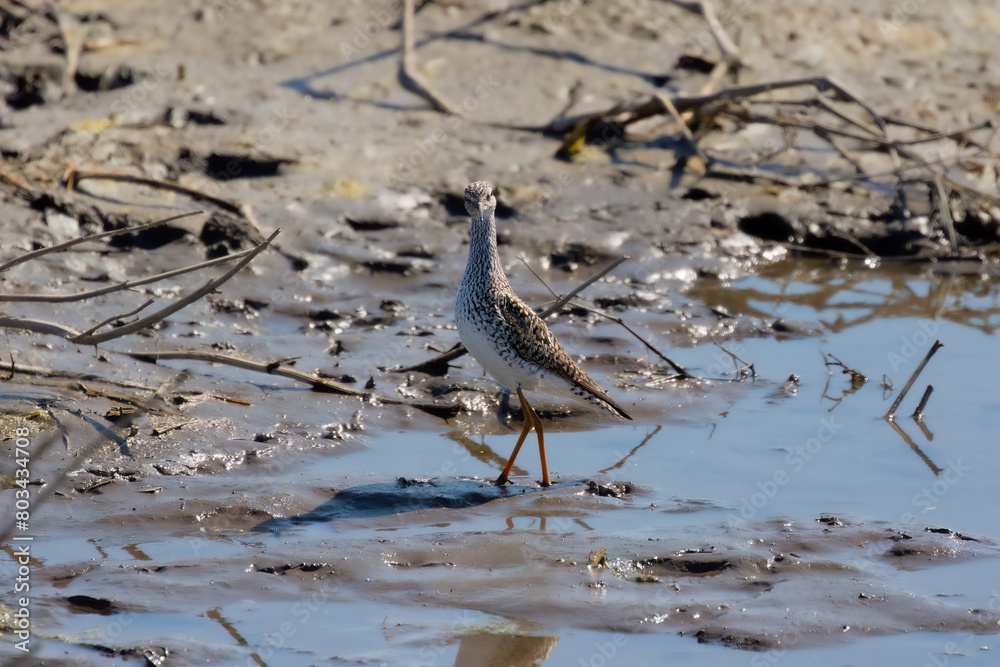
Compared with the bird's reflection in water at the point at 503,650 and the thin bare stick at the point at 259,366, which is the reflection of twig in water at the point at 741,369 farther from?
the bird's reflection in water at the point at 503,650

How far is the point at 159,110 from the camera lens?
402 inches

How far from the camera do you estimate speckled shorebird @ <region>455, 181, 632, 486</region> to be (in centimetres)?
593

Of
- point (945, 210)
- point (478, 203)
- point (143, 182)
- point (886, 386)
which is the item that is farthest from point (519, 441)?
point (945, 210)

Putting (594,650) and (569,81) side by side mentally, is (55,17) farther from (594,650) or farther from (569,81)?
(594,650)

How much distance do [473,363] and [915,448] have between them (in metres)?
3.04

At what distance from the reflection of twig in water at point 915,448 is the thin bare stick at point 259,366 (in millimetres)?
3547

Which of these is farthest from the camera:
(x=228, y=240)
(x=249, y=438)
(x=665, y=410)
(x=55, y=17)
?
(x=55, y=17)

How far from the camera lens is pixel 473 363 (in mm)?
7664

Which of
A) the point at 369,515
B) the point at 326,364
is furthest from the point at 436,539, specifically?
the point at 326,364

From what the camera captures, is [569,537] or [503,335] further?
[503,335]

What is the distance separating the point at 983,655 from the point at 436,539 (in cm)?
254

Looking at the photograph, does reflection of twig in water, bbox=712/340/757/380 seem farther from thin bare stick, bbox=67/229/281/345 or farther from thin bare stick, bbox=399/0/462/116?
thin bare stick, bbox=399/0/462/116

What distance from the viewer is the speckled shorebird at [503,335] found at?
593 cm

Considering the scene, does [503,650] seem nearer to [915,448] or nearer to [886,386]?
[915,448]
